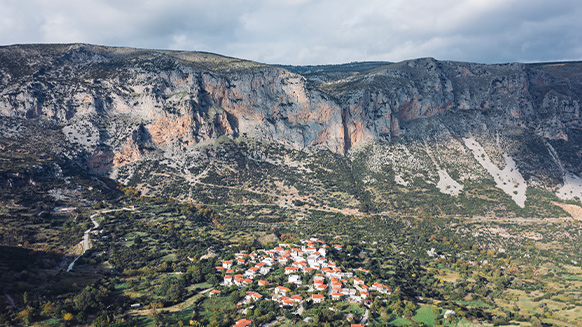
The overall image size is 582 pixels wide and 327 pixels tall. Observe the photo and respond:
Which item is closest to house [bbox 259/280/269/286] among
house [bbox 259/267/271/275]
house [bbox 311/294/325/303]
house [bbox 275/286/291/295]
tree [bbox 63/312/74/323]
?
house [bbox 275/286/291/295]

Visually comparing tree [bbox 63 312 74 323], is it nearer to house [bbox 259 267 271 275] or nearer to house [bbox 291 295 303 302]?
house [bbox 291 295 303 302]

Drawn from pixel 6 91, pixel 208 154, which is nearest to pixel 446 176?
pixel 208 154

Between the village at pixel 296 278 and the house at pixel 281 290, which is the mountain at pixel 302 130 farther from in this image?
the house at pixel 281 290

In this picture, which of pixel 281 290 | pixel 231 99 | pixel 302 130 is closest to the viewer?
pixel 281 290

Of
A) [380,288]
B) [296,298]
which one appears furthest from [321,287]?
[380,288]

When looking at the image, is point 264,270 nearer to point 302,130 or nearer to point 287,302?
point 287,302

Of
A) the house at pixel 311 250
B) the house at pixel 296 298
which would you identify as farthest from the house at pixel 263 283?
the house at pixel 311 250
